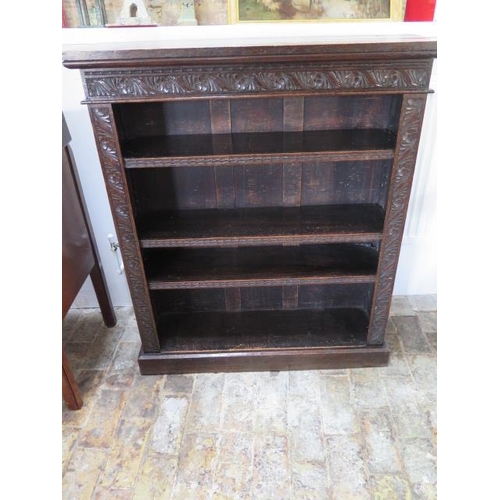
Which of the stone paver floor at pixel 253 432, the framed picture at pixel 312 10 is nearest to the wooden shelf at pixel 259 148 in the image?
the framed picture at pixel 312 10

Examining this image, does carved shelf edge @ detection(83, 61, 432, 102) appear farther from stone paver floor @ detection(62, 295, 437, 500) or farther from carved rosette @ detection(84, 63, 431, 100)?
stone paver floor @ detection(62, 295, 437, 500)

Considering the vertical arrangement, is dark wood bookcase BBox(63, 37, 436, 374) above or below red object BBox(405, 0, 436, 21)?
below

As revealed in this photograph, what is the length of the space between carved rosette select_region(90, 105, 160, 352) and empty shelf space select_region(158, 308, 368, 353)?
0.16m

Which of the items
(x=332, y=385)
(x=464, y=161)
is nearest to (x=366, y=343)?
(x=332, y=385)

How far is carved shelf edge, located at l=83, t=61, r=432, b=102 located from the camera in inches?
47.8

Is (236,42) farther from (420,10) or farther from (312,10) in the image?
(420,10)

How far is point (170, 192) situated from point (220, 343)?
680 mm

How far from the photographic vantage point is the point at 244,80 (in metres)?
1.23

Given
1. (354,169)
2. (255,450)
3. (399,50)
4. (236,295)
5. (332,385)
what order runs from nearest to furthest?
(399,50) < (255,450) < (354,169) < (332,385) < (236,295)

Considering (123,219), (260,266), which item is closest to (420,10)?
(260,266)

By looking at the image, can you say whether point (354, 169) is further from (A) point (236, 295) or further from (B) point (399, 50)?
(A) point (236, 295)

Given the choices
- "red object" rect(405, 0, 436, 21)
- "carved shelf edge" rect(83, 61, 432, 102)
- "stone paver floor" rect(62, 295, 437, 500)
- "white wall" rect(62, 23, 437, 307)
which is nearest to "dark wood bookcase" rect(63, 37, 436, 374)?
"carved shelf edge" rect(83, 61, 432, 102)

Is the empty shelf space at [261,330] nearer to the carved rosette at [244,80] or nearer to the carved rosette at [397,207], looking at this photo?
the carved rosette at [397,207]

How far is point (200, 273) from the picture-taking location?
1.64 meters
